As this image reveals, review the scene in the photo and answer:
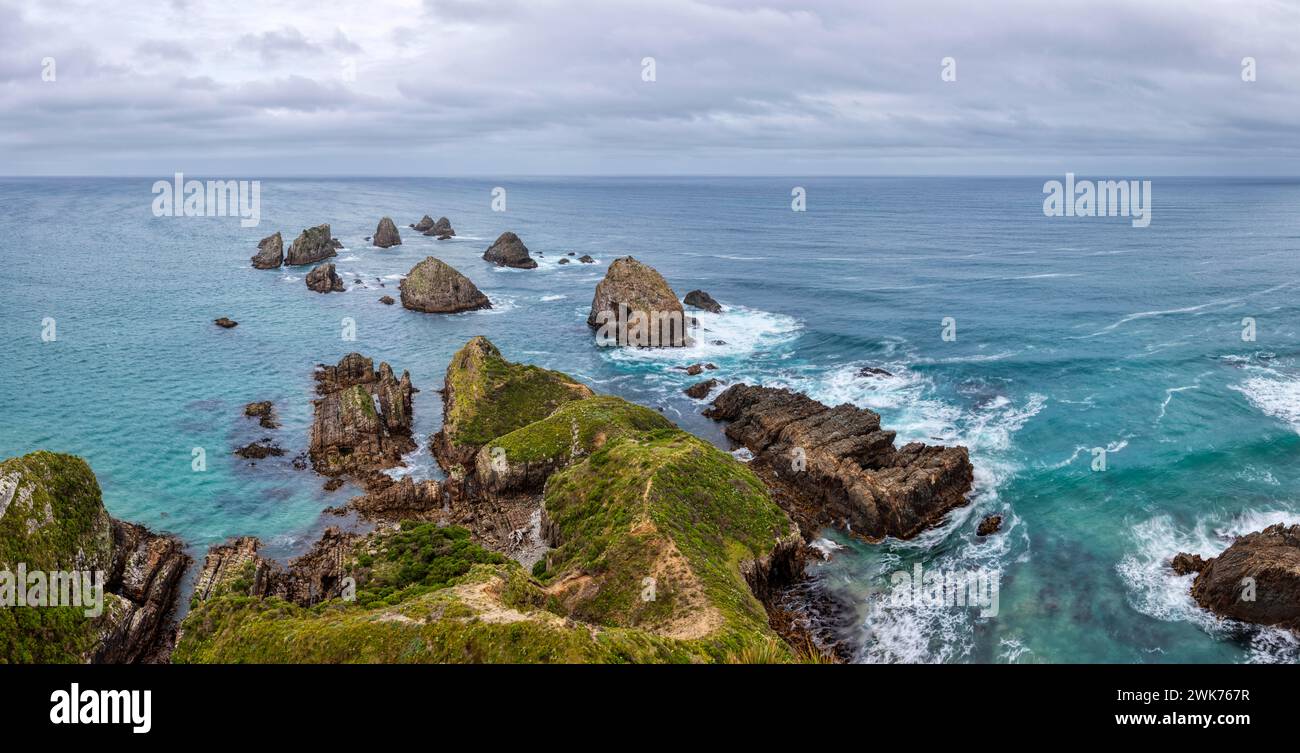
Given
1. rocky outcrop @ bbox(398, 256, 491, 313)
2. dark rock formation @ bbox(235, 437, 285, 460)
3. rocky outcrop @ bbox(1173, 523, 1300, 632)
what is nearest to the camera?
rocky outcrop @ bbox(1173, 523, 1300, 632)

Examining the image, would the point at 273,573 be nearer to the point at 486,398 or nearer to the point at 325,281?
the point at 486,398

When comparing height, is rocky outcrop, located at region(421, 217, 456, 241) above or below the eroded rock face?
above

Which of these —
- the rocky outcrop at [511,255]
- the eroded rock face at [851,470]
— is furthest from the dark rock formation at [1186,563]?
the rocky outcrop at [511,255]

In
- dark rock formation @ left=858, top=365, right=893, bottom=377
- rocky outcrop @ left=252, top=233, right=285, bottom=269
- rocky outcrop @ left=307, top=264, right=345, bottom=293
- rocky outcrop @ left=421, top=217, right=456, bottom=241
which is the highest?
rocky outcrop @ left=421, top=217, right=456, bottom=241

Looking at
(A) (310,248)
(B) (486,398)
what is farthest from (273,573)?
(A) (310,248)

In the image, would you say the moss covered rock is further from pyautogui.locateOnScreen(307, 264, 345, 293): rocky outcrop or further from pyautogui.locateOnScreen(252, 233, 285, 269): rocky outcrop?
pyautogui.locateOnScreen(252, 233, 285, 269): rocky outcrop

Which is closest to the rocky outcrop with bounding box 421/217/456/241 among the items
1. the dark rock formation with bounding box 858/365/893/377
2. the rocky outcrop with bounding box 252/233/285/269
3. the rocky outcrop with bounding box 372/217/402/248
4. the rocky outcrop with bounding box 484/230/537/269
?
the rocky outcrop with bounding box 372/217/402/248
